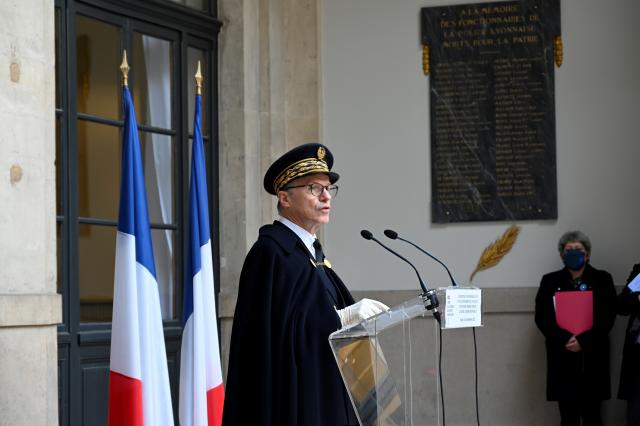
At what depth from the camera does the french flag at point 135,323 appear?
5605 millimetres

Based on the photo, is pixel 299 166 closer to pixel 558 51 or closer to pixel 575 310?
pixel 575 310

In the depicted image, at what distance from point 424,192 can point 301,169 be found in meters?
4.99

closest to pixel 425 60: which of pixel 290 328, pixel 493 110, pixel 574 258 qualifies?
pixel 493 110

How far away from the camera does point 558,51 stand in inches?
360

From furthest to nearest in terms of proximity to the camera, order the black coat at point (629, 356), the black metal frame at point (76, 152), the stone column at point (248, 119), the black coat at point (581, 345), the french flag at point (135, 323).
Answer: the black coat at point (581, 345) → the stone column at point (248, 119) → the black coat at point (629, 356) → the black metal frame at point (76, 152) → the french flag at point (135, 323)

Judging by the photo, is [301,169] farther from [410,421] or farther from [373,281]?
[373,281]

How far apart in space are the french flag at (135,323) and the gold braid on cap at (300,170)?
1.48 meters

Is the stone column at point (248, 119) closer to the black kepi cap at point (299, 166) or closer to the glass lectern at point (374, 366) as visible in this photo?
the black kepi cap at point (299, 166)

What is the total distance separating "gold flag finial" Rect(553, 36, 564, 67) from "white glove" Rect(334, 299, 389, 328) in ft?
17.7

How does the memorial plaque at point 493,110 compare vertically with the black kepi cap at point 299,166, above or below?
above

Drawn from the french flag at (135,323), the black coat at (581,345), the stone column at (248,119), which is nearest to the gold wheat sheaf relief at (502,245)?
the black coat at (581,345)

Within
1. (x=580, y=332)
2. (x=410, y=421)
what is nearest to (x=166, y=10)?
(x=580, y=332)

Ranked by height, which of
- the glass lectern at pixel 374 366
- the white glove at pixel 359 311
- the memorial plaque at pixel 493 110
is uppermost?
the memorial plaque at pixel 493 110

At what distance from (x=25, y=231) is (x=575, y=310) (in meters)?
4.39
